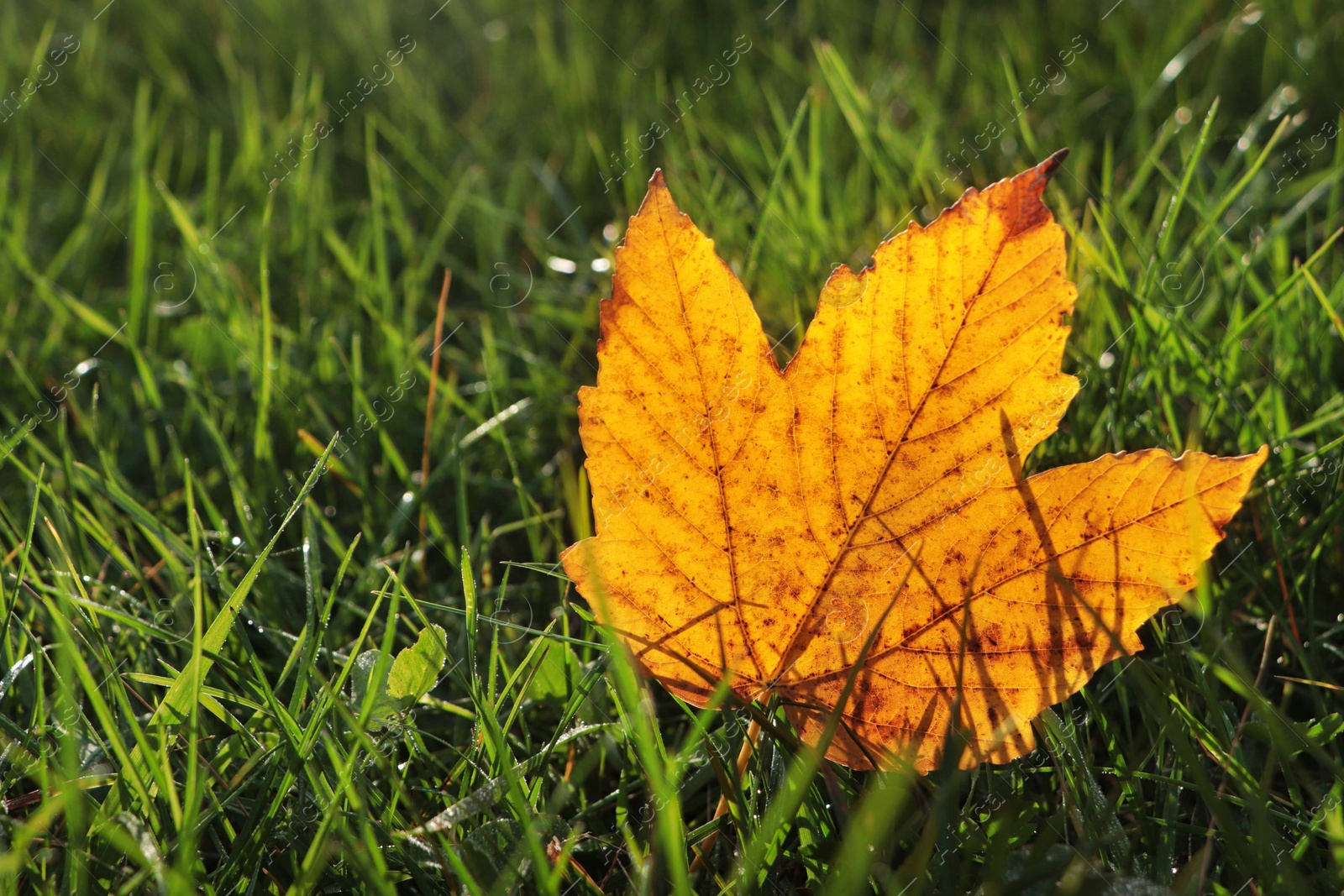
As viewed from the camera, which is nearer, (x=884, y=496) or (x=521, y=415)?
(x=884, y=496)

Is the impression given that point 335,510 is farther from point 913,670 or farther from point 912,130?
point 912,130

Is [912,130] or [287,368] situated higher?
[287,368]

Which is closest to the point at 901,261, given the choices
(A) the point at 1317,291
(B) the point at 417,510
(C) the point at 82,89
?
(A) the point at 1317,291
